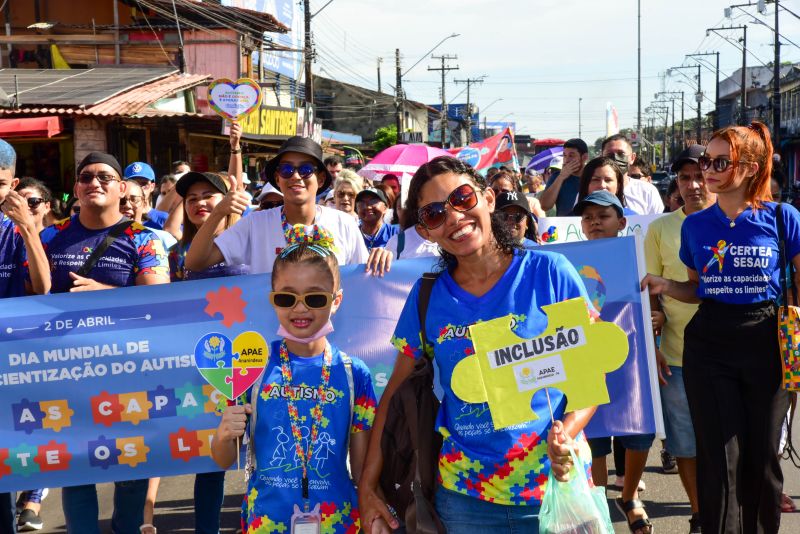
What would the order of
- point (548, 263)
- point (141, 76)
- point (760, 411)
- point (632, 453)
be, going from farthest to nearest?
point (141, 76)
point (632, 453)
point (760, 411)
point (548, 263)

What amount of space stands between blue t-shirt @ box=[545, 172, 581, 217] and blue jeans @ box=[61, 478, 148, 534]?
14.9 feet

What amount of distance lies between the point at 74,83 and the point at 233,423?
21327mm

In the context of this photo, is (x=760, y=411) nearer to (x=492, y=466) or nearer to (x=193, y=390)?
(x=492, y=466)

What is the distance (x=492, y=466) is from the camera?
281 cm

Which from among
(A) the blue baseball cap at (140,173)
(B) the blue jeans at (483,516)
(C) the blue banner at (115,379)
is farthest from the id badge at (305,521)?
(A) the blue baseball cap at (140,173)

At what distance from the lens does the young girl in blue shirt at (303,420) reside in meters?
3.27

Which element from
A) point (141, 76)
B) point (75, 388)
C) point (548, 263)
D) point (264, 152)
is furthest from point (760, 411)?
point (264, 152)

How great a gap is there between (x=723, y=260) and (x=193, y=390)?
257cm

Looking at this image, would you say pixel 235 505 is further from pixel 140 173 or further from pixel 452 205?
pixel 452 205

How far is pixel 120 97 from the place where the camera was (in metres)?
20.9

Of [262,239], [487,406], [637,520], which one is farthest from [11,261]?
[637,520]

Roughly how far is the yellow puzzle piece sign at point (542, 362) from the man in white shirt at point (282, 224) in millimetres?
1885

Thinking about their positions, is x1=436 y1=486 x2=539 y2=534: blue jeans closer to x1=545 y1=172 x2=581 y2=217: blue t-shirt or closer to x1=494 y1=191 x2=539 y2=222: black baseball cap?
x1=494 y1=191 x2=539 y2=222: black baseball cap

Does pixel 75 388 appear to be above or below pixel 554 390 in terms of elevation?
below
